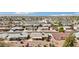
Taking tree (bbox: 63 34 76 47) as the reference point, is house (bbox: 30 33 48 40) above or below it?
above

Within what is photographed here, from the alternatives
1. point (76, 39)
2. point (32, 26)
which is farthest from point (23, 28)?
point (76, 39)

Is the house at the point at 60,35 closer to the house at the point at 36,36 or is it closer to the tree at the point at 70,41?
the tree at the point at 70,41

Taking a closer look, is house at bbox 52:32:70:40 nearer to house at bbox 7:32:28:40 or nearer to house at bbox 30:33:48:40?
house at bbox 30:33:48:40

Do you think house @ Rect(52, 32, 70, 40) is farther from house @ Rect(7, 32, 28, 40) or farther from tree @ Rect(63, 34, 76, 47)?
house @ Rect(7, 32, 28, 40)

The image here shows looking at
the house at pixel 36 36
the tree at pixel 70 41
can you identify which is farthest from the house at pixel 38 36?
the tree at pixel 70 41

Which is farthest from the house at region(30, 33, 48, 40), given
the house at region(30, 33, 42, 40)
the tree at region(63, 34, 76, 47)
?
the tree at region(63, 34, 76, 47)

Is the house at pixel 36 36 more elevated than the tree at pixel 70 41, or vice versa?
the house at pixel 36 36

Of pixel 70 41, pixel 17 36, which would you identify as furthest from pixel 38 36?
pixel 70 41

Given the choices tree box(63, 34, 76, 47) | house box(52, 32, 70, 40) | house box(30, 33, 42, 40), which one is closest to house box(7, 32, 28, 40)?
house box(30, 33, 42, 40)

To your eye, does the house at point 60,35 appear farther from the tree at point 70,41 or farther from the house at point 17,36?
the house at point 17,36
